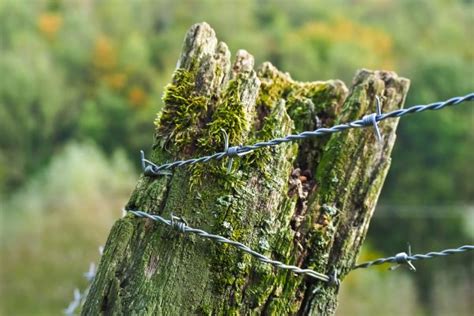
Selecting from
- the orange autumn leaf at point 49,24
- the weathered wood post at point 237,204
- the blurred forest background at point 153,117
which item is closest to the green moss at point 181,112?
the weathered wood post at point 237,204

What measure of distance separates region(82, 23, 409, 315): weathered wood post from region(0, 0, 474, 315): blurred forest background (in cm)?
1633

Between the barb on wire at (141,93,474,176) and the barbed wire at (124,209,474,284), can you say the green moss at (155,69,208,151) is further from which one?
the barbed wire at (124,209,474,284)

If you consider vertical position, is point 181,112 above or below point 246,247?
above

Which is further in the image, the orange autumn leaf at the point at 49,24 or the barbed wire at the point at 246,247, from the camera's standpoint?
the orange autumn leaf at the point at 49,24

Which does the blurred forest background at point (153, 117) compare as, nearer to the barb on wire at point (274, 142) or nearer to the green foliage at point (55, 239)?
the green foliage at point (55, 239)

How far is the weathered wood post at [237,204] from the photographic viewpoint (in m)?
1.83

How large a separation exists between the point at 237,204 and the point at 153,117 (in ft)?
104

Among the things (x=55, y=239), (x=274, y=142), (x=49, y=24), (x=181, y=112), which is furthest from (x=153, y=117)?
(x=274, y=142)

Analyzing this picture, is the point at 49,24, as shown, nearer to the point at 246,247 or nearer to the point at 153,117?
the point at 153,117

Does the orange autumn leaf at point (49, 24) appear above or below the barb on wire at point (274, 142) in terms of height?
Answer: above

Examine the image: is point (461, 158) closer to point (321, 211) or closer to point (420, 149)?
point (420, 149)

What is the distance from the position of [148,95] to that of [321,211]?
36840mm

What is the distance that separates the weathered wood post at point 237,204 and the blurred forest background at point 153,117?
643 inches

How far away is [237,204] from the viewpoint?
1879 mm
